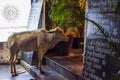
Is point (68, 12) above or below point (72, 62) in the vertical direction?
above

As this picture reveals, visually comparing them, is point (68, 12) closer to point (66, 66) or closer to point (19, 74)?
point (66, 66)

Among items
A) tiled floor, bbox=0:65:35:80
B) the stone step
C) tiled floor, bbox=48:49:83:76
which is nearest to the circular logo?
tiled floor, bbox=0:65:35:80

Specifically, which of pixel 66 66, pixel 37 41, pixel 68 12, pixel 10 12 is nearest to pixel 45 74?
pixel 66 66

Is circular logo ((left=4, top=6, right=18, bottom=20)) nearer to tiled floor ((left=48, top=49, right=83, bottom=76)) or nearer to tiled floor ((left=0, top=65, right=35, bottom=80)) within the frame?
tiled floor ((left=0, top=65, right=35, bottom=80))

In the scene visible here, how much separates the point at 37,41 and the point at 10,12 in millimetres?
1974

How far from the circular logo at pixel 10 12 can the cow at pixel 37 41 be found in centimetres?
157

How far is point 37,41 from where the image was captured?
223 inches

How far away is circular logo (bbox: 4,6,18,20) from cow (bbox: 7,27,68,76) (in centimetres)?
157

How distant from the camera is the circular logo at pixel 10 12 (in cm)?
725

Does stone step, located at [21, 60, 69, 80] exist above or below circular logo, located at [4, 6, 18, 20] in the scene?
below

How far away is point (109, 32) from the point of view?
306 cm

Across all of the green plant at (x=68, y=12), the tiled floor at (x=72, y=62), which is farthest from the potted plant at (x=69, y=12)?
the tiled floor at (x=72, y=62)

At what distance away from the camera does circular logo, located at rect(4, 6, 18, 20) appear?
7246 mm

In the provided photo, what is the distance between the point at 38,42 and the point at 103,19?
8.53ft
